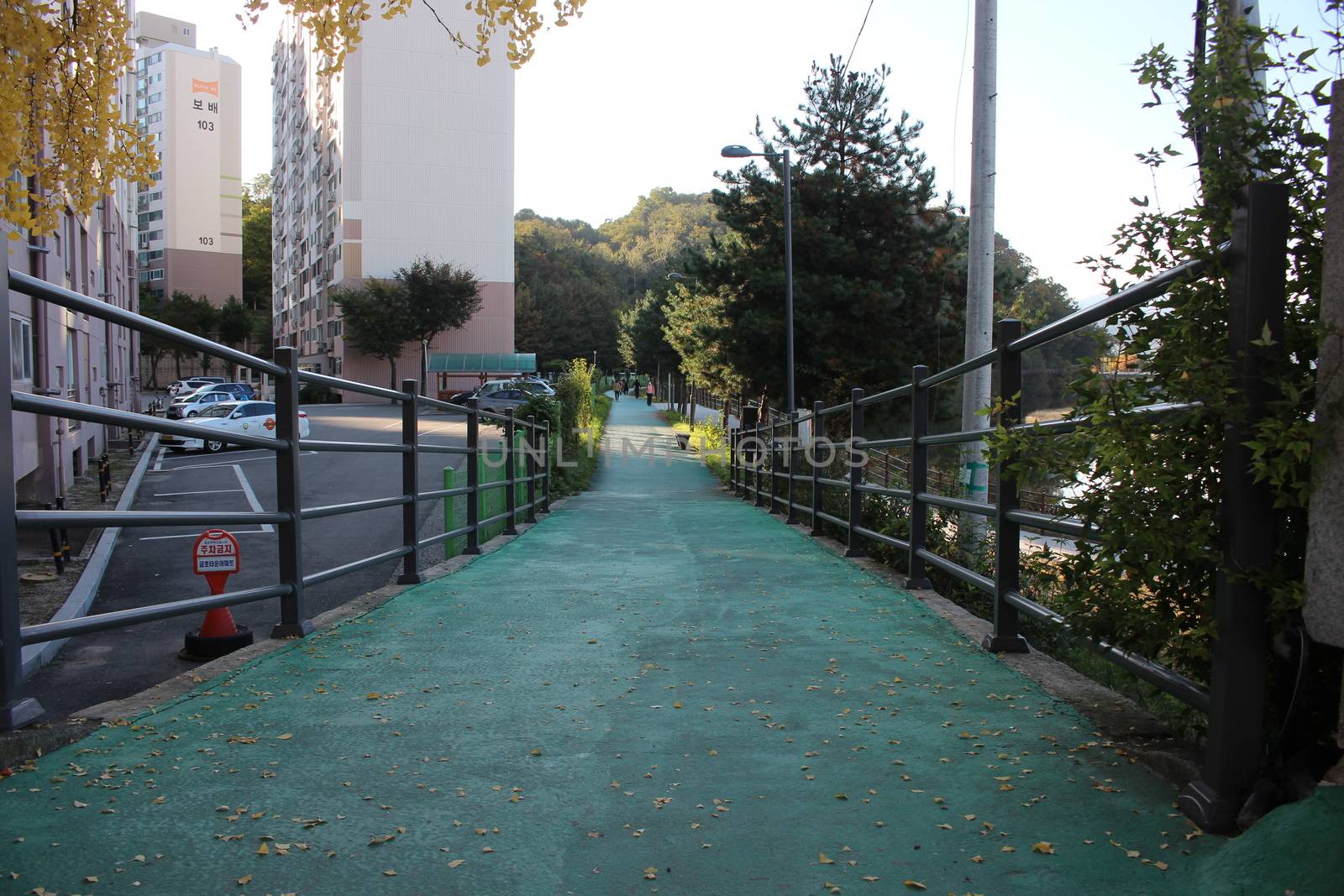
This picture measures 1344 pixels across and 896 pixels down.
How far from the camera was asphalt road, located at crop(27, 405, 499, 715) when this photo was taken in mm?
7143

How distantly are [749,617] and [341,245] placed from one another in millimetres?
61926

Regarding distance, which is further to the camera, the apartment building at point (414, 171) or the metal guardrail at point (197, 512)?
the apartment building at point (414, 171)

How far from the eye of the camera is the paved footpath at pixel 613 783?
6.89ft

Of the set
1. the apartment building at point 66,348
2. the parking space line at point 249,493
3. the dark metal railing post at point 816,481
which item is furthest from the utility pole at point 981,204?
the parking space line at point 249,493

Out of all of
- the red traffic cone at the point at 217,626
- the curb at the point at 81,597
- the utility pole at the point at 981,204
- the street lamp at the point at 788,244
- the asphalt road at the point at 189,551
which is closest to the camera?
the red traffic cone at the point at 217,626

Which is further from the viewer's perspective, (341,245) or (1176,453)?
(341,245)

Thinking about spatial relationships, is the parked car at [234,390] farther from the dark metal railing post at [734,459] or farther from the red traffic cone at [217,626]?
the red traffic cone at [217,626]

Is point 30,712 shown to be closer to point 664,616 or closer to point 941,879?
point 941,879

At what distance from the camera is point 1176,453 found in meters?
2.36

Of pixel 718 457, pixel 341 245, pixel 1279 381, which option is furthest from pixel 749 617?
pixel 341 245

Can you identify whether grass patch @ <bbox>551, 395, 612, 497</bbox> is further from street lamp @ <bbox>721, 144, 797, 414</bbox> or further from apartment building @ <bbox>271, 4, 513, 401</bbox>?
apartment building @ <bbox>271, 4, 513, 401</bbox>

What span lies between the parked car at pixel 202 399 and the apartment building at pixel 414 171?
66.5ft

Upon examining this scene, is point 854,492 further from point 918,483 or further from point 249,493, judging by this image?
point 249,493

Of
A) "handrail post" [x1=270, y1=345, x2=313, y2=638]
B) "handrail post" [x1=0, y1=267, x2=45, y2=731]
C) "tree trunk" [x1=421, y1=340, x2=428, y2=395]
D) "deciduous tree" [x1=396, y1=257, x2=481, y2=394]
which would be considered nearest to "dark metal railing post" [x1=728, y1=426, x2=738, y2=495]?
"handrail post" [x1=270, y1=345, x2=313, y2=638]
